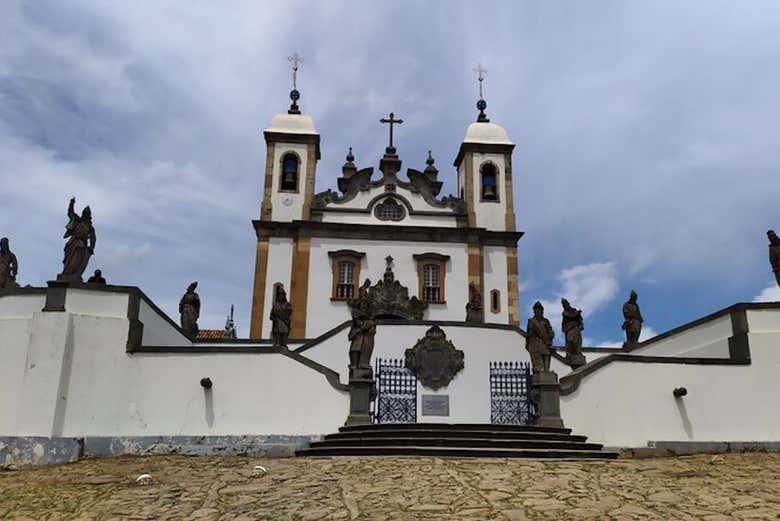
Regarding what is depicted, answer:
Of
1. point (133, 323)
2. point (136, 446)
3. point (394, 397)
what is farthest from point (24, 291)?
point (394, 397)

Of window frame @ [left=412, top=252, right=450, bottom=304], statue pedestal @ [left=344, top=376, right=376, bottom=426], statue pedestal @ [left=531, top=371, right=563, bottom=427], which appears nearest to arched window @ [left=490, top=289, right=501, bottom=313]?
window frame @ [left=412, top=252, right=450, bottom=304]

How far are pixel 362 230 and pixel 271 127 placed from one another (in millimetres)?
7011

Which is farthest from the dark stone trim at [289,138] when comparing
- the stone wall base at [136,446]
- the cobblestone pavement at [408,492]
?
the cobblestone pavement at [408,492]

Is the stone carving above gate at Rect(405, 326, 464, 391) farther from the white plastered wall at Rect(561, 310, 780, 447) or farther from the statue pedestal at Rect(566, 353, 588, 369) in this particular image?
the white plastered wall at Rect(561, 310, 780, 447)

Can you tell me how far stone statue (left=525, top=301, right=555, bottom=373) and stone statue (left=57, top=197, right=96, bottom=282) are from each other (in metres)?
9.32

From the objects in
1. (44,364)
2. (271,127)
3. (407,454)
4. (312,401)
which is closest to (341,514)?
(407,454)

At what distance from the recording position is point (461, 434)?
1241 centimetres

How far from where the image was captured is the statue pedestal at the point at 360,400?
556 inches

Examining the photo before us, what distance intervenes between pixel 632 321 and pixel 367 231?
11465mm

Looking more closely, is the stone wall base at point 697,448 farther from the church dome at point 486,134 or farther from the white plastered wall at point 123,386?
the church dome at point 486,134

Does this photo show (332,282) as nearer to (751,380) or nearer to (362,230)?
(362,230)

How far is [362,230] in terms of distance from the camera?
93.7ft

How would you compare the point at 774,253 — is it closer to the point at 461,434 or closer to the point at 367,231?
the point at 461,434

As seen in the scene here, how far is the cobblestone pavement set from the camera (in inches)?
290
